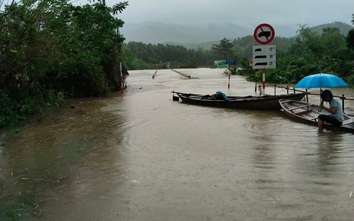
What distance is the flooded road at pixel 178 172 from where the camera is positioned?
4.62 metres

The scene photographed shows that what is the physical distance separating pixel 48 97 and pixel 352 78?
15.7 m

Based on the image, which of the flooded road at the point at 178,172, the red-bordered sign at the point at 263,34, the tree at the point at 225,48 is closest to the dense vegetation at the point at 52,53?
the flooded road at the point at 178,172

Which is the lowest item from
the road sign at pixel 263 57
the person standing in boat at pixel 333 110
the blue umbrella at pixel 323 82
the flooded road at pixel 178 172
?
the flooded road at pixel 178 172

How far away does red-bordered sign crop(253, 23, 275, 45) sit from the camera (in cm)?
1208

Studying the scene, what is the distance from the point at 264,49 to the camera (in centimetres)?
1223

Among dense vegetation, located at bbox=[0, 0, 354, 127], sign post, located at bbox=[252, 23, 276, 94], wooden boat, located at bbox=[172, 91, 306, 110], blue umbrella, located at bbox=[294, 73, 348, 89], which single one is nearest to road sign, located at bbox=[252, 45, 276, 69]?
sign post, located at bbox=[252, 23, 276, 94]

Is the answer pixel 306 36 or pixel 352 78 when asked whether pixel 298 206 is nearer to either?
pixel 352 78

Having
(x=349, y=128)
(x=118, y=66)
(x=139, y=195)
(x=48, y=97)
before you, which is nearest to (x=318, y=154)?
(x=349, y=128)

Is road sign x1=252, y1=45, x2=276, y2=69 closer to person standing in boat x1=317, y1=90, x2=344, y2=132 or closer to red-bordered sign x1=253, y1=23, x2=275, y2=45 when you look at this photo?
red-bordered sign x1=253, y1=23, x2=275, y2=45

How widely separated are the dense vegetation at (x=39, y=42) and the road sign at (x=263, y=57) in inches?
191

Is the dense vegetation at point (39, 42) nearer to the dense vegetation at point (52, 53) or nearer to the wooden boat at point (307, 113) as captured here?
the dense vegetation at point (52, 53)

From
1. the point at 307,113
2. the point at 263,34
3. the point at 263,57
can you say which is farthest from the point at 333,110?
the point at 263,34

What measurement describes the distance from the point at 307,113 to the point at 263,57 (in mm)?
2208

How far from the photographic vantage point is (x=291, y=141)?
8.40 m
